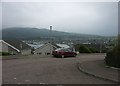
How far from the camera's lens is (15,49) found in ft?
223

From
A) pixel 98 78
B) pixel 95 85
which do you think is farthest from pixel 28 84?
pixel 98 78

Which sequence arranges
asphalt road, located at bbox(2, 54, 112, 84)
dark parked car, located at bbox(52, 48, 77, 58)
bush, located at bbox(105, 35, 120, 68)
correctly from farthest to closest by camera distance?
dark parked car, located at bbox(52, 48, 77, 58) → bush, located at bbox(105, 35, 120, 68) → asphalt road, located at bbox(2, 54, 112, 84)

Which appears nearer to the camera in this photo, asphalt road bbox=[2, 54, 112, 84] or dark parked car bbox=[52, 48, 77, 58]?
asphalt road bbox=[2, 54, 112, 84]

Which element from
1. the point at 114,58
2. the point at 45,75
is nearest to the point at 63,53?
the point at 114,58

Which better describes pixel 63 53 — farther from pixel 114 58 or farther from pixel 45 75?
pixel 45 75

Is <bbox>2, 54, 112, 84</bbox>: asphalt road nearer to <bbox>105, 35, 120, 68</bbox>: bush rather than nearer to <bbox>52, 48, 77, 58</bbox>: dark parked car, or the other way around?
<bbox>105, 35, 120, 68</bbox>: bush

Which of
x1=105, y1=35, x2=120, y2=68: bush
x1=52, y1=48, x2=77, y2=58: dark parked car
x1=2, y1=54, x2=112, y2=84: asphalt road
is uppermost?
x1=105, y1=35, x2=120, y2=68: bush

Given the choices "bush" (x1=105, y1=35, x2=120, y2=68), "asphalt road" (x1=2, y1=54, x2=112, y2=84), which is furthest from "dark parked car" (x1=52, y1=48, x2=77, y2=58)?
"bush" (x1=105, y1=35, x2=120, y2=68)

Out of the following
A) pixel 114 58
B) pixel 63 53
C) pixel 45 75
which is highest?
pixel 114 58

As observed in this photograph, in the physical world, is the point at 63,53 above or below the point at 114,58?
below

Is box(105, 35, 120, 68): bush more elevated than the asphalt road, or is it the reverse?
box(105, 35, 120, 68): bush

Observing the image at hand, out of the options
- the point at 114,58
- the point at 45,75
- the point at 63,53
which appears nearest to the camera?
the point at 45,75

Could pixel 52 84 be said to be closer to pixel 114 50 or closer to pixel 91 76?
pixel 91 76

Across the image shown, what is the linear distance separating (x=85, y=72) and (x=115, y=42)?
540cm
